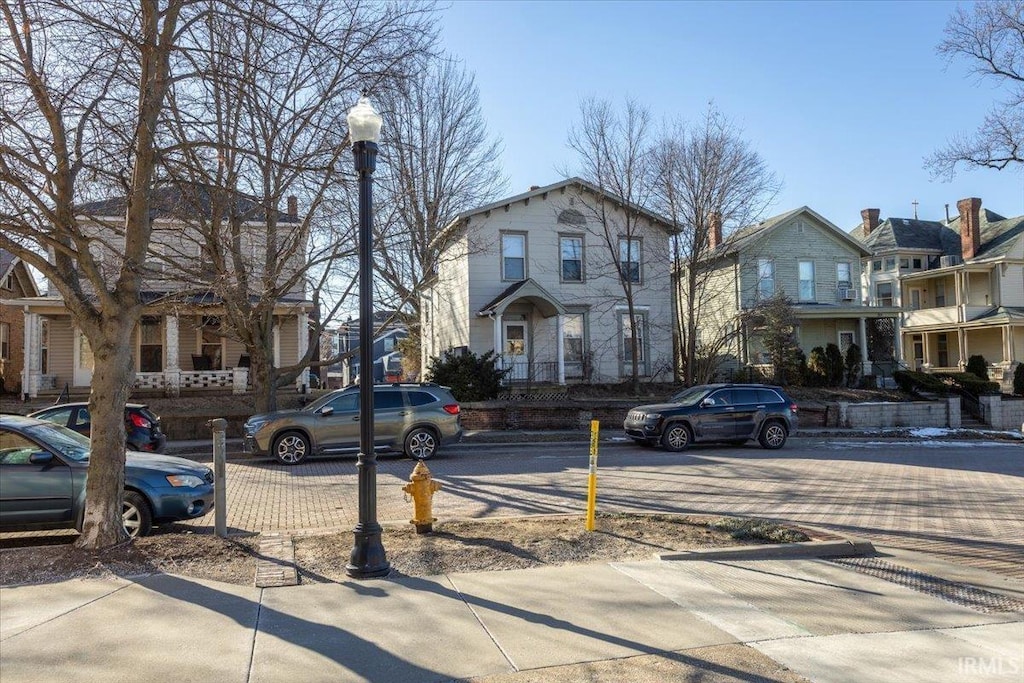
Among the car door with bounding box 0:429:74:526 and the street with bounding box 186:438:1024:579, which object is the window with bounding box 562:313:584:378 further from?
the car door with bounding box 0:429:74:526

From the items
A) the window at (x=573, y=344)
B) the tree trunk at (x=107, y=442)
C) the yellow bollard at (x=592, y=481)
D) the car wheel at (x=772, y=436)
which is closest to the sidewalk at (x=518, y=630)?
the tree trunk at (x=107, y=442)

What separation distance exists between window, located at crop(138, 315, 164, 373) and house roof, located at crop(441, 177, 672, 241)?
40.3 feet

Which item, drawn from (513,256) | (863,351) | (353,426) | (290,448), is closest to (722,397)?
(353,426)

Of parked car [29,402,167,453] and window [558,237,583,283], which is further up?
window [558,237,583,283]

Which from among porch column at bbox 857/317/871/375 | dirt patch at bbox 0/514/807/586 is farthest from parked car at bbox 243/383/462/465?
porch column at bbox 857/317/871/375

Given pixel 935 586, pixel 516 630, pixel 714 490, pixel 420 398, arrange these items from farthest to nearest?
pixel 420 398 → pixel 714 490 → pixel 935 586 → pixel 516 630

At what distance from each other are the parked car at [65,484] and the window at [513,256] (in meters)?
19.7

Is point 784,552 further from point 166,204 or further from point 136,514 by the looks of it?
point 166,204

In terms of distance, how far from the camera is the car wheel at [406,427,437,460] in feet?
53.8

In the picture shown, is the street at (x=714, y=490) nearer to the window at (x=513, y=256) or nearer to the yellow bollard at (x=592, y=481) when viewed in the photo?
the yellow bollard at (x=592, y=481)

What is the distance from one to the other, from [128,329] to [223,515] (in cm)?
232

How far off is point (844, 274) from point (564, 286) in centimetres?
1539

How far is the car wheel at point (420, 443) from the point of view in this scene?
16.4m

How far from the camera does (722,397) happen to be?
19.0m
